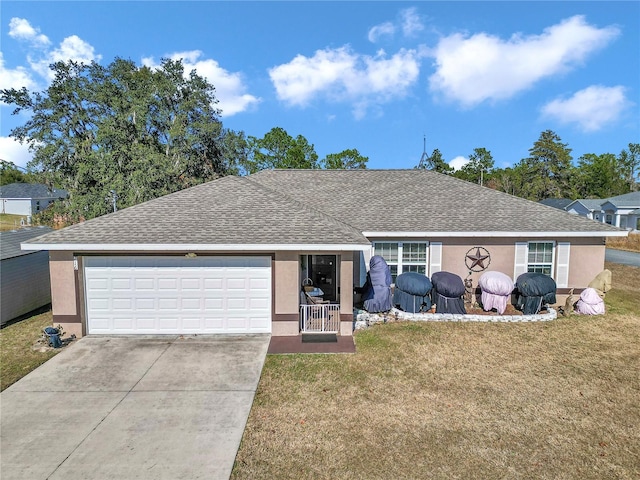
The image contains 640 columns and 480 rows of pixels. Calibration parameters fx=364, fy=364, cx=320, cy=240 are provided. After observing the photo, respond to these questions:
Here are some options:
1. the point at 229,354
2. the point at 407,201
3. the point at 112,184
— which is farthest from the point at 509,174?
the point at 229,354

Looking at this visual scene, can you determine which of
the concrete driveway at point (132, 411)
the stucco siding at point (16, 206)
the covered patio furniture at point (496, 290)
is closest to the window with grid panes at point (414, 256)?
the covered patio furniture at point (496, 290)

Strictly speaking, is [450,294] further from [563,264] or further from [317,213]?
[317,213]

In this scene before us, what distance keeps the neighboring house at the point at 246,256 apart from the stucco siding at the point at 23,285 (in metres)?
3.05

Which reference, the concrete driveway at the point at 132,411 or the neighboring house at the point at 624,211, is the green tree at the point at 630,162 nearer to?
the neighboring house at the point at 624,211

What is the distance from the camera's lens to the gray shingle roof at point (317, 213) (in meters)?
10.6

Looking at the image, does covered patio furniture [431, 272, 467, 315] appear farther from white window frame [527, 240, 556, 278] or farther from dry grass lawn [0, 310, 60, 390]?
dry grass lawn [0, 310, 60, 390]

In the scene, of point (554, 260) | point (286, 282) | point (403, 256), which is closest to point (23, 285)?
point (286, 282)

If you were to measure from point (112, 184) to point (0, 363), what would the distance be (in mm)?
18800

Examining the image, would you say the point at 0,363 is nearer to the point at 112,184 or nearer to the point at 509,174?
the point at 112,184

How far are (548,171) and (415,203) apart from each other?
2412 inches

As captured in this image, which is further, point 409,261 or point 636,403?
point 409,261

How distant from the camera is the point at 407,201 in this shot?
1554 centimetres

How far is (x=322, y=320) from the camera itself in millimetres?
10945

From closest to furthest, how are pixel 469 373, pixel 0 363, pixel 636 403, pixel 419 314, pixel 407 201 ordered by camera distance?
pixel 636 403
pixel 469 373
pixel 0 363
pixel 419 314
pixel 407 201
